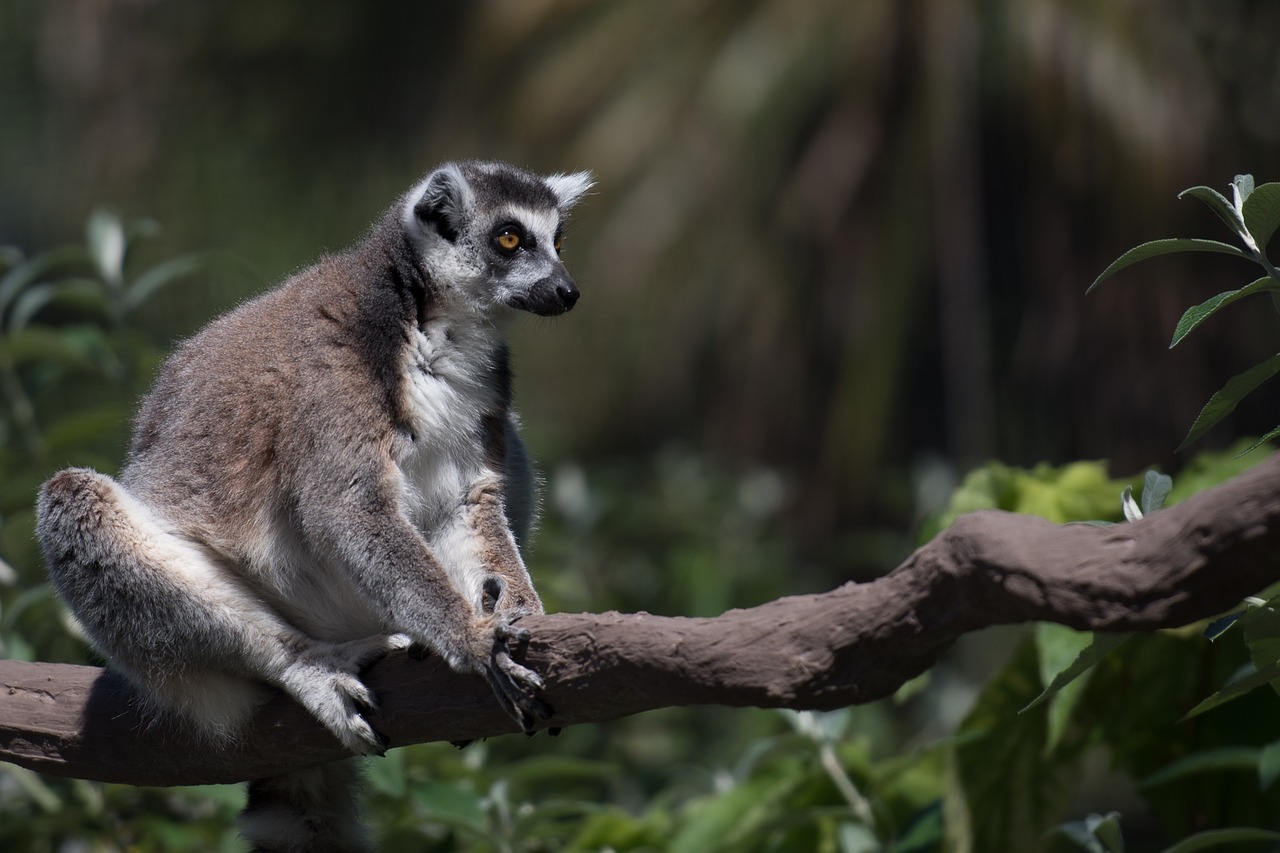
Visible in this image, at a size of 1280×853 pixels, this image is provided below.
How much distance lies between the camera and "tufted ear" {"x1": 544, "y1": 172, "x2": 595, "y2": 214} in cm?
410

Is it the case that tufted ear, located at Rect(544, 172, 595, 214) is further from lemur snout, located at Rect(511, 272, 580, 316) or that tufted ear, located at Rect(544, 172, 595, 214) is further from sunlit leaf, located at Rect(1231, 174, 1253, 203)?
sunlit leaf, located at Rect(1231, 174, 1253, 203)

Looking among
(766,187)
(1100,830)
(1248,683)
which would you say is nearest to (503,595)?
(1100,830)

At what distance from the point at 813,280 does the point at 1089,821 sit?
783 cm

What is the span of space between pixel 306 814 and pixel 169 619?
0.59 meters

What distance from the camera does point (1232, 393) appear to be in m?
1.95

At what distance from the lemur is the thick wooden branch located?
10cm

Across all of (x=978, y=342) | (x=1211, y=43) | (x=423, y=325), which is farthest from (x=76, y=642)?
(x=1211, y=43)

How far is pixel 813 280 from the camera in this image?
33.6 feet

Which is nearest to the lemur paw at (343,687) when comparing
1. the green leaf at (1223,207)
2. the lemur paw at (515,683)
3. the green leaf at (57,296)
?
the lemur paw at (515,683)

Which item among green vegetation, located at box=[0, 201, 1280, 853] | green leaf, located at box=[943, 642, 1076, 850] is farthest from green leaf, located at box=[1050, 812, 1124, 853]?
green leaf, located at box=[943, 642, 1076, 850]

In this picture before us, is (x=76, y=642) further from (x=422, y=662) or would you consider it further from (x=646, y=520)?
(x=646, y=520)

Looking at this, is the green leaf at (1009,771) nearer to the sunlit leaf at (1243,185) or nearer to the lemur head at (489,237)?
the sunlit leaf at (1243,185)

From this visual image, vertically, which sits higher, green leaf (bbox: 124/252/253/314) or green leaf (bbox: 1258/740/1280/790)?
green leaf (bbox: 124/252/253/314)

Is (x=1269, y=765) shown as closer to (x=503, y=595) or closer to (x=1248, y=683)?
(x=1248, y=683)
